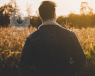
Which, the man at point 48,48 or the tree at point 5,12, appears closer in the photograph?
the man at point 48,48

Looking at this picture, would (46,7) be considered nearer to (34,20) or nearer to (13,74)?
(13,74)

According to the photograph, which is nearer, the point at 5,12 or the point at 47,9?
the point at 47,9

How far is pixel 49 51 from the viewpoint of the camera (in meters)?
1.72

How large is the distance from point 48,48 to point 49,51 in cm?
4

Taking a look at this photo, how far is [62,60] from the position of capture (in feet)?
5.76

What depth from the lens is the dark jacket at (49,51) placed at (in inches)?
67.8

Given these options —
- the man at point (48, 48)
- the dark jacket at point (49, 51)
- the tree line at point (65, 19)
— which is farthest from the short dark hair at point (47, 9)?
the tree line at point (65, 19)

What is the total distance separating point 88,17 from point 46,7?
28039mm

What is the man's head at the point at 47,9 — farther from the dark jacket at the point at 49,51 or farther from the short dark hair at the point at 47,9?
the dark jacket at the point at 49,51

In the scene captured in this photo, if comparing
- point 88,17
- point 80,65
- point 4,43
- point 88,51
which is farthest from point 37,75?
point 88,17

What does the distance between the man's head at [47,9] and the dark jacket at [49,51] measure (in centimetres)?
11

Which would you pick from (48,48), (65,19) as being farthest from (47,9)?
(65,19)

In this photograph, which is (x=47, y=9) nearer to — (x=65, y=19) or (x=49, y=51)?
(x=49, y=51)

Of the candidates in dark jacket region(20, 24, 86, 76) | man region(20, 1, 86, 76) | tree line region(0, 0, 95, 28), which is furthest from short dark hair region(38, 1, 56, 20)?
tree line region(0, 0, 95, 28)
